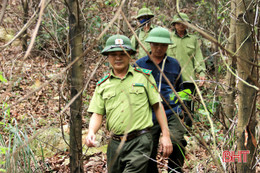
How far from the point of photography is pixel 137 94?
3.24m

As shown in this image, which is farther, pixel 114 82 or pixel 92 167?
pixel 92 167

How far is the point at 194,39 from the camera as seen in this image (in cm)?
546

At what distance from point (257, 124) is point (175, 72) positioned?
6.39ft

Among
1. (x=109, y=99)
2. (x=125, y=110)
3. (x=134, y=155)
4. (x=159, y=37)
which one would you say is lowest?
(x=134, y=155)

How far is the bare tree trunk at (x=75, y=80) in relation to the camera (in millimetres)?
2969

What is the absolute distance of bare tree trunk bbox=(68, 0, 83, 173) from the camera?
2969mm

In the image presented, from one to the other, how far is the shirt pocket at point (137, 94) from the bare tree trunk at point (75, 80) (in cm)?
58

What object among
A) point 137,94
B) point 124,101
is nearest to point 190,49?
point 137,94

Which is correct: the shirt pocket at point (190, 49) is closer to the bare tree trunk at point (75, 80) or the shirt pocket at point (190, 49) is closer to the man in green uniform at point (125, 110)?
the man in green uniform at point (125, 110)

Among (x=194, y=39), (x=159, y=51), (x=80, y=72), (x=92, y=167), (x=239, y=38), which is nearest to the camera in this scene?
(x=239, y=38)

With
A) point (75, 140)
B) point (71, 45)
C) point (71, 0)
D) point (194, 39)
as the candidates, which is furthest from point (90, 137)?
point (194, 39)

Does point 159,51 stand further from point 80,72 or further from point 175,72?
point 80,72

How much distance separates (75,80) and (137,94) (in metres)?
0.72

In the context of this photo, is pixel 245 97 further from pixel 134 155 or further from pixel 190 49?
pixel 190 49
